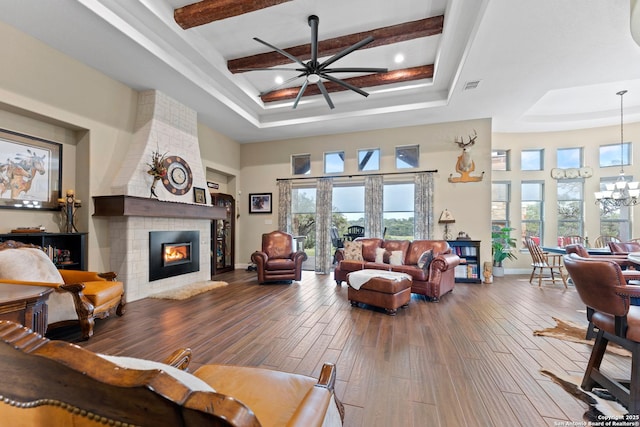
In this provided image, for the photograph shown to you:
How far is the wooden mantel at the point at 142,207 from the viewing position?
4188mm

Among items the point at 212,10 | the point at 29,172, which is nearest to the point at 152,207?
the point at 29,172

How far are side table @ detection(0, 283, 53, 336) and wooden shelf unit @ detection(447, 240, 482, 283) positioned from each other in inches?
255

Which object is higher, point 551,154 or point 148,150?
point 551,154

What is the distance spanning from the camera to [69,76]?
13.1 ft

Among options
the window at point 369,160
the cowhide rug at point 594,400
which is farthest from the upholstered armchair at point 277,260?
the cowhide rug at point 594,400

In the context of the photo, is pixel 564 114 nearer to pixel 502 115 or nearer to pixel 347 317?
pixel 502 115

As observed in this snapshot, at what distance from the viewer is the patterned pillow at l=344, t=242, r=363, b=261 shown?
582 centimetres

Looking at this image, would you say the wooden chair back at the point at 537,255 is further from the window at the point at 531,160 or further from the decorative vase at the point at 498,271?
the window at the point at 531,160

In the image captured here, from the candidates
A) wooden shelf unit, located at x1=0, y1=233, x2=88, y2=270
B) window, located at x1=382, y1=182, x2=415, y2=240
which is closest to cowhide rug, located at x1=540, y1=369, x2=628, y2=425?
window, located at x1=382, y1=182, x2=415, y2=240

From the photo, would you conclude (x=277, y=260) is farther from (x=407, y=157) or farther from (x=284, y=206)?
(x=407, y=157)

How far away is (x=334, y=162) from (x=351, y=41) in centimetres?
348

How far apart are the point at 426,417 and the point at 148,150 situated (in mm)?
5348

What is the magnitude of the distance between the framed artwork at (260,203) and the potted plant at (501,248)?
234 inches

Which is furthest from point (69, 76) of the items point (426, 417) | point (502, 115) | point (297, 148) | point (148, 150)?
point (502, 115)
